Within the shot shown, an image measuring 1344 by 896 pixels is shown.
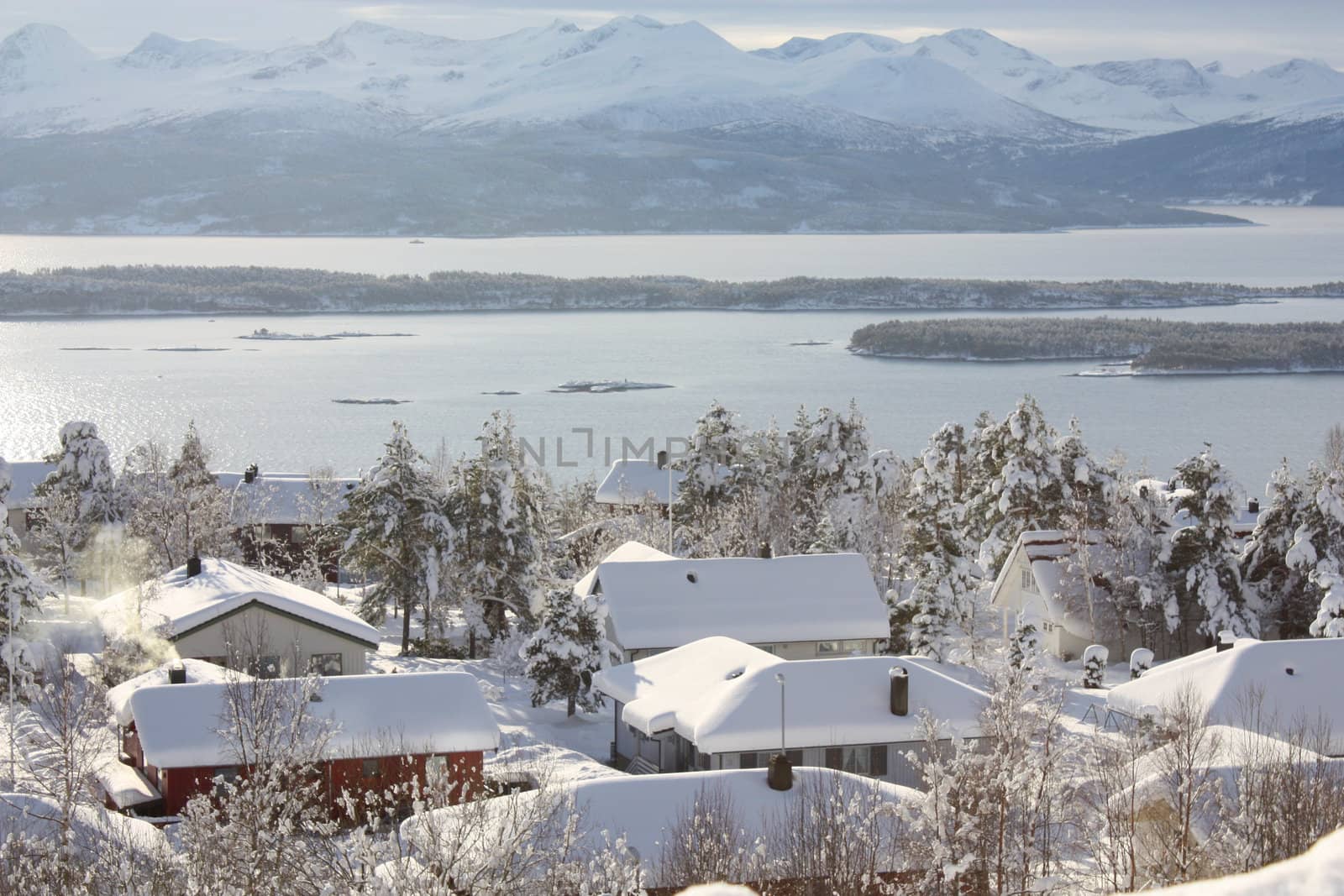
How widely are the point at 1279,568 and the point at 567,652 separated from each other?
19.2m

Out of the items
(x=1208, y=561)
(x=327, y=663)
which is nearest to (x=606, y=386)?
(x=1208, y=561)

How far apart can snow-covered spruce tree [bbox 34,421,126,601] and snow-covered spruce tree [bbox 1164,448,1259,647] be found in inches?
1122

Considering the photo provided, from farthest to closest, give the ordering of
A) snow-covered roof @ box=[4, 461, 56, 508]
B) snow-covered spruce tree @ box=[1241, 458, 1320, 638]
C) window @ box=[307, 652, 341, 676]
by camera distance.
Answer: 1. snow-covered roof @ box=[4, 461, 56, 508]
2. snow-covered spruce tree @ box=[1241, 458, 1320, 638]
3. window @ box=[307, 652, 341, 676]

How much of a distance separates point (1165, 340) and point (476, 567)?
114 m

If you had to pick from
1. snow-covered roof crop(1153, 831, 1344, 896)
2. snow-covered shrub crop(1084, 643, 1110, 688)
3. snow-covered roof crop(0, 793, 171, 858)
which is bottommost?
snow-covered shrub crop(1084, 643, 1110, 688)

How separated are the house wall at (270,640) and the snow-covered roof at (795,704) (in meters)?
7.30

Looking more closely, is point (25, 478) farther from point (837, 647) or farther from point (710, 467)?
point (837, 647)

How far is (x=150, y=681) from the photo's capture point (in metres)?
26.2

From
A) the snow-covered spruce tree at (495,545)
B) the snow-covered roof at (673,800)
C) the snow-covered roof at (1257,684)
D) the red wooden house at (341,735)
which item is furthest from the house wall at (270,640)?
the snow-covered roof at (1257,684)

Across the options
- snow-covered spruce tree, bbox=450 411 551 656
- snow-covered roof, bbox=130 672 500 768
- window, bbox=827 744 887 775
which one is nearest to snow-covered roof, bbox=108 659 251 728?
snow-covered roof, bbox=130 672 500 768

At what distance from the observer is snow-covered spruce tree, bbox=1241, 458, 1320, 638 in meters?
39.2

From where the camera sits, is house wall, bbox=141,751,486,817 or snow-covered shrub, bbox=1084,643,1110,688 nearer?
house wall, bbox=141,751,486,817

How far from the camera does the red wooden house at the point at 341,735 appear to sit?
22.8 meters

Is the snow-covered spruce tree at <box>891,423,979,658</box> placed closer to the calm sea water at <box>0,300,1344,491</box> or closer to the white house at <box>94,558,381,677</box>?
the white house at <box>94,558,381,677</box>
